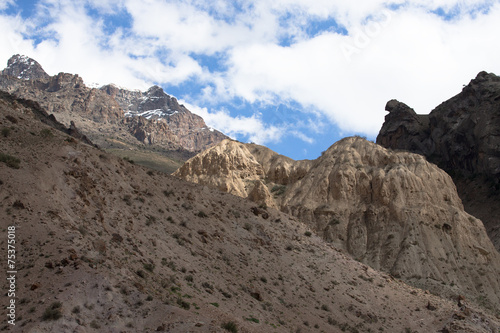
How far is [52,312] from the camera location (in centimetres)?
1330

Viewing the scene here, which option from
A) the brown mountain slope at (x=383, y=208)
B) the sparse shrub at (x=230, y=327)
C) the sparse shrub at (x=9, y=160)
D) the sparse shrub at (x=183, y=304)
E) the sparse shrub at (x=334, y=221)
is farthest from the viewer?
the sparse shrub at (x=334, y=221)

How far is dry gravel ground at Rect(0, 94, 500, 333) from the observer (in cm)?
1488

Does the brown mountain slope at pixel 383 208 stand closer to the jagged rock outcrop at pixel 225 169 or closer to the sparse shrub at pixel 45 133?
the jagged rock outcrop at pixel 225 169

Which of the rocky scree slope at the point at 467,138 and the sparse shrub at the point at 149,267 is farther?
the rocky scree slope at the point at 467,138

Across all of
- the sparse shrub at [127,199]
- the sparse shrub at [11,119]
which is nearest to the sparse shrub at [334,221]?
the sparse shrub at [127,199]

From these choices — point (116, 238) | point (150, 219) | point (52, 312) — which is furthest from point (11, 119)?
point (52, 312)

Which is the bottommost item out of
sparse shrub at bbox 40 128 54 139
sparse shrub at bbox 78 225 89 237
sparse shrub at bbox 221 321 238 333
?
sparse shrub at bbox 221 321 238 333

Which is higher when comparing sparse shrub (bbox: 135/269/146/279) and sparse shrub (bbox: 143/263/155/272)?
sparse shrub (bbox: 143/263/155/272)

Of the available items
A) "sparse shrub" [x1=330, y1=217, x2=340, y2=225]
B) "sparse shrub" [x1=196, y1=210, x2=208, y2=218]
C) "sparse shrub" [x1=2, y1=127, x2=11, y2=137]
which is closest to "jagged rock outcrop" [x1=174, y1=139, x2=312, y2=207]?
"sparse shrub" [x1=330, y1=217, x2=340, y2=225]

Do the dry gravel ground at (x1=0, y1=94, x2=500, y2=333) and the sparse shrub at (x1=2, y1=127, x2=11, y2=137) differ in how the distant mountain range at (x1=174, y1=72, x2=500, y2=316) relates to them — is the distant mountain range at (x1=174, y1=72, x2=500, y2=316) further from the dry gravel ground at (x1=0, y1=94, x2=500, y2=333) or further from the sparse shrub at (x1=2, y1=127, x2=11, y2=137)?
the sparse shrub at (x1=2, y1=127, x2=11, y2=137)

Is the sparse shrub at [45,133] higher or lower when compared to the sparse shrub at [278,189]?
lower

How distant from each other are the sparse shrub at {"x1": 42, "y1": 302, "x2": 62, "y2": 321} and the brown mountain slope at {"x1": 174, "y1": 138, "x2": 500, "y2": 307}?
35611 mm

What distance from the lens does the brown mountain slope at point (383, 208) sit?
45.6 metres

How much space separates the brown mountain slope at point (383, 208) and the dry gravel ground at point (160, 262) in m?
14.2
